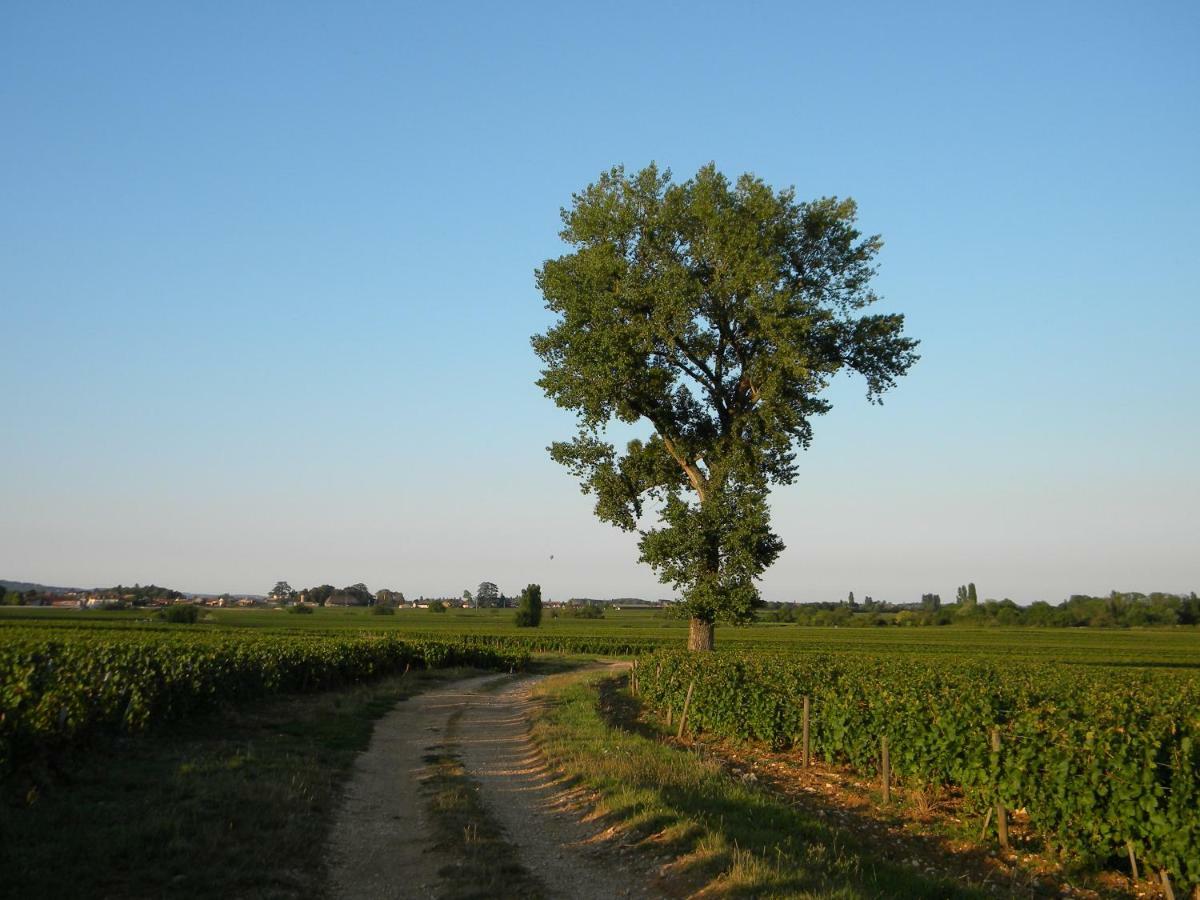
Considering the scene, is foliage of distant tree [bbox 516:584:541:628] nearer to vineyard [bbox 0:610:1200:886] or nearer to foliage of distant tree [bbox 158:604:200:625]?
foliage of distant tree [bbox 158:604:200:625]

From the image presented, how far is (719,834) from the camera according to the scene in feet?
35.7

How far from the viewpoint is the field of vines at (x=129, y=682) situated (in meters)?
13.4

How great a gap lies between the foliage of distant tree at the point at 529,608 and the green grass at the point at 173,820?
95.4 m

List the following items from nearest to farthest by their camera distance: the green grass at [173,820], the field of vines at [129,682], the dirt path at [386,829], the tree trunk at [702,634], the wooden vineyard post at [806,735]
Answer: the green grass at [173,820] → the dirt path at [386,829] → the field of vines at [129,682] → the wooden vineyard post at [806,735] → the tree trunk at [702,634]

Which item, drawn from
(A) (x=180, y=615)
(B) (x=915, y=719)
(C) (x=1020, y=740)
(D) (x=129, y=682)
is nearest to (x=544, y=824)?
(B) (x=915, y=719)

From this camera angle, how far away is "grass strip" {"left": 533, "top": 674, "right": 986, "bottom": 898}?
9.36 m

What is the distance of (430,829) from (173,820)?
3.49 m

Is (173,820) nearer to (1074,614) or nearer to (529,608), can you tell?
(529,608)

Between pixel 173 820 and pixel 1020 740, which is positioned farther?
pixel 1020 740

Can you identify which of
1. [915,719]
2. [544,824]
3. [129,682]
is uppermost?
[129,682]

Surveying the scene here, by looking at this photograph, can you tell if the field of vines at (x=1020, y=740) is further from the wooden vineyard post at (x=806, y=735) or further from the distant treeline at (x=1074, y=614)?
the distant treeline at (x=1074, y=614)

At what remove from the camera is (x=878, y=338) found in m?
32.6

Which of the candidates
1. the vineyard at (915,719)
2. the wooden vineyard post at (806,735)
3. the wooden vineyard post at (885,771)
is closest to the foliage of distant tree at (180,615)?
the vineyard at (915,719)

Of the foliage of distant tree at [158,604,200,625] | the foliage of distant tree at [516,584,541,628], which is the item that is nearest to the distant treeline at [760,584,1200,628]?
the foliage of distant tree at [516,584,541,628]
